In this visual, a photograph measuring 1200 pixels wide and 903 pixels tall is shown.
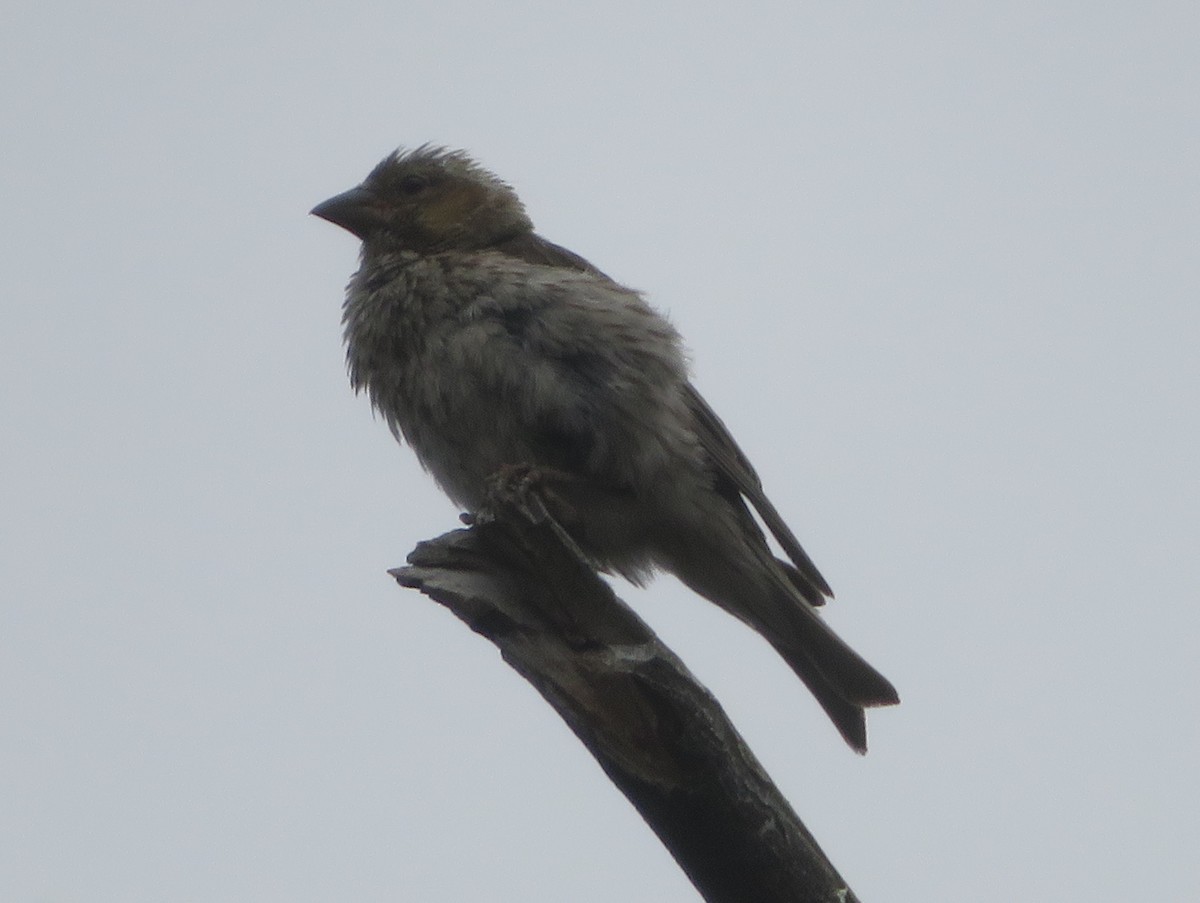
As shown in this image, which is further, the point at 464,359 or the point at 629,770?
the point at 464,359

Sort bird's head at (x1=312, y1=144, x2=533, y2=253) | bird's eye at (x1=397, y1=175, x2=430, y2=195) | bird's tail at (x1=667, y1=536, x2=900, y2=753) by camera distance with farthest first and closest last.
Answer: bird's eye at (x1=397, y1=175, x2=430, y2=195)
bird's head at (x1=312, y1=144, x2=533, y2=253)
bird's tail at (x1=667, y1=536, x2=900, y2=753)

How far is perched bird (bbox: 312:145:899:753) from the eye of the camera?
182 inches

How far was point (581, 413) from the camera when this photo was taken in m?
4.62

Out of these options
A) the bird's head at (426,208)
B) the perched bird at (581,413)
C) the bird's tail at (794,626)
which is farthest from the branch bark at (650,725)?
the bird's head at (426,208)

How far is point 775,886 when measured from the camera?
2941 millimetres

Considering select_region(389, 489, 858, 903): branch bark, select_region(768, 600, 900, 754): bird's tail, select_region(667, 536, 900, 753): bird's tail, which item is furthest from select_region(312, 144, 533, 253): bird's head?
select_region(389, 489, 858, 903): branch bark

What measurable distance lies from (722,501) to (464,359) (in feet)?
3.30

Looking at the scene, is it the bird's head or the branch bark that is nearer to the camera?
the branch bark

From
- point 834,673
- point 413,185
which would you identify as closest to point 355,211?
point 413,185

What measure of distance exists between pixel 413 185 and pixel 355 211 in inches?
9.4

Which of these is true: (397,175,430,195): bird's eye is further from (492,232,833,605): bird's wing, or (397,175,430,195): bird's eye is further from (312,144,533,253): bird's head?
(492,232,833,605): bird's wing

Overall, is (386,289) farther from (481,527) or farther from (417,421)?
(481,527)

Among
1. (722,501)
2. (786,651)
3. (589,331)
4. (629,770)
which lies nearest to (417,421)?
(589,331)

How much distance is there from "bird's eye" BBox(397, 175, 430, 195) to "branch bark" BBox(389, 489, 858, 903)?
2.41 m
